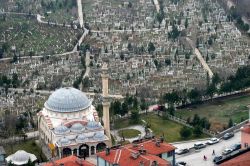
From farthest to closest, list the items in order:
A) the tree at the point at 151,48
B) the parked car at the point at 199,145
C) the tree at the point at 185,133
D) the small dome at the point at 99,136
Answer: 1. the tree at the point at 151,48
2. the tree at the point at 185,133
3. the small dome at the point at 99,136
4. the parked car at the point at 199,145

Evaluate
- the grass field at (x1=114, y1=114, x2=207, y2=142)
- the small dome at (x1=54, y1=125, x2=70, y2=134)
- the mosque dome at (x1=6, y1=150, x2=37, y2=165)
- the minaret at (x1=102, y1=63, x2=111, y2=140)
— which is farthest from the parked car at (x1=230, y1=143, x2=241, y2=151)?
the mosque dome at (x1=6, y1=150, x2=37, y2=165)

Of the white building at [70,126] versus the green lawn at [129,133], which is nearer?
the white building at [70,126]

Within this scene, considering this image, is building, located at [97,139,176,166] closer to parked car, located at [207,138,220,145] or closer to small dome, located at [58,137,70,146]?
small dome, located at [58,137,70,146]

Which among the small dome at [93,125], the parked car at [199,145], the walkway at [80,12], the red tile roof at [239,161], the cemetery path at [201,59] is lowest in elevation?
the parked car at [199,145]

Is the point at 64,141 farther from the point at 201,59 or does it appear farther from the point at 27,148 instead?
the point at 201,59

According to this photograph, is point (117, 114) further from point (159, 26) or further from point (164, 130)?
point (159, 26)

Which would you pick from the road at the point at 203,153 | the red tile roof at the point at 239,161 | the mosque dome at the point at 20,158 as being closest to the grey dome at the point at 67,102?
the mosque dome at the point at 20,158

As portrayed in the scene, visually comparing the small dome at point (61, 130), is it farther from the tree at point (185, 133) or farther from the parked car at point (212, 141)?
the parked car at point (212, 141)

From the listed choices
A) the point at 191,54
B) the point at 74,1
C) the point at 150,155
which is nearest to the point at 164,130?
the point at 150,155
